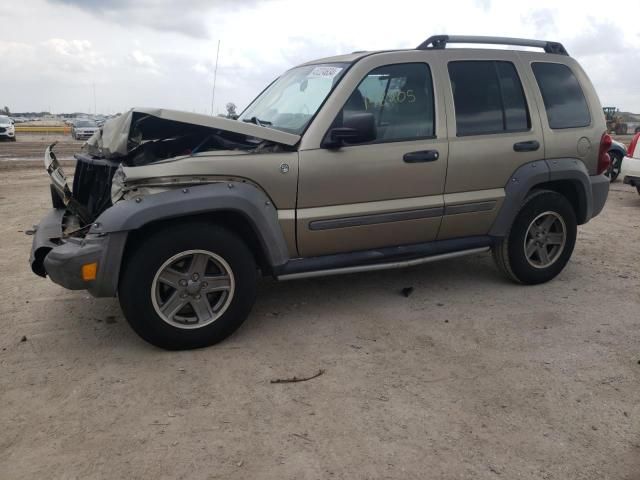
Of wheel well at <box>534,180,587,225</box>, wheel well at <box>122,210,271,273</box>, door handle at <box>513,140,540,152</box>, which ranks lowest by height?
wheel well at <box>122,210,271,273</box>

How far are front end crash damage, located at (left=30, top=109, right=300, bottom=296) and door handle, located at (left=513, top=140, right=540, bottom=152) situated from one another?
1915mm

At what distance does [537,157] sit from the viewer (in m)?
4.66

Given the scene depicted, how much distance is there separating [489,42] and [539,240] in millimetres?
1752

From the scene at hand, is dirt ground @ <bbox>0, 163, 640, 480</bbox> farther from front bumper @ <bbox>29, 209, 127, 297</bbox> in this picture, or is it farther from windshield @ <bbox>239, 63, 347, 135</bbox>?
windshield @ <bbox>239, 63, 347, 135</bbox>

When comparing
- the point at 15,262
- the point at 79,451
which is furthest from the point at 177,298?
the point at 15,262

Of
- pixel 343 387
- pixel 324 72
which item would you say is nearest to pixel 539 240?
pixel 324 72

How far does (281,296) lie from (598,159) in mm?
3082

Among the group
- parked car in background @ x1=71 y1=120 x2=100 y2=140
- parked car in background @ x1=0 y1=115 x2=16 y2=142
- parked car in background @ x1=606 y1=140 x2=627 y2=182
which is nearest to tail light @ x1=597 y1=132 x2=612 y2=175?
parked car in background @ x1=606 y1=140 x2=627 y2=182

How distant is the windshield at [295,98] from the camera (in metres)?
4.09

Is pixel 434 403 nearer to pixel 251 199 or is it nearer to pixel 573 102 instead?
pixel 251 199

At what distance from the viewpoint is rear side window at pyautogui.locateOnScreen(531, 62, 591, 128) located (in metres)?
4.77

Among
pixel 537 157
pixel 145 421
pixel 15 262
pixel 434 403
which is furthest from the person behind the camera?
pixel 15 262

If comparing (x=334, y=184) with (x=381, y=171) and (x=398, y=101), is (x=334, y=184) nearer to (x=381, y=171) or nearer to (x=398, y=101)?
(x=381, y=171)

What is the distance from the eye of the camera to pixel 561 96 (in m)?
4.86
